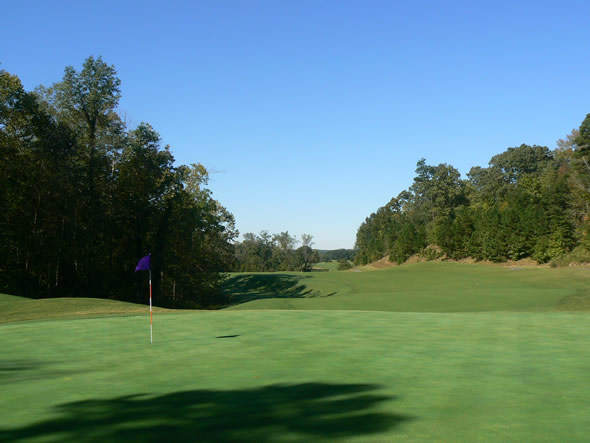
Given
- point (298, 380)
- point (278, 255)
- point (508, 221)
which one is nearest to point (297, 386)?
point (298, 380)

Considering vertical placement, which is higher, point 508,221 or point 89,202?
point 89,202

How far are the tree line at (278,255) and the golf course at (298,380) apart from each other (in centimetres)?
8026

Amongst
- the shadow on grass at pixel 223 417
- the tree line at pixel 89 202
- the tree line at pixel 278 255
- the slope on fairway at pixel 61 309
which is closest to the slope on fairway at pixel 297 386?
the shadow on grass at pixel 223 417

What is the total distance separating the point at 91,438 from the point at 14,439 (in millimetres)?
Answer: 589

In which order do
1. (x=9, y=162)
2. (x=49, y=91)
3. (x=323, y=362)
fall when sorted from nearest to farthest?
(x=323, y=362) → (x=9, y=162) → (x=49, y=91)

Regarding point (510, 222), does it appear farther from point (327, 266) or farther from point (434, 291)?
point (327, 266)

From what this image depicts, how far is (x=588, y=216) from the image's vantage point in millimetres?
41688

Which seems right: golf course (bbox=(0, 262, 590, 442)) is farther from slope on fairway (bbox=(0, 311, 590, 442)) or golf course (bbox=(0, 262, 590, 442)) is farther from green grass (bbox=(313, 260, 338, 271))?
green grass (bbox=(313, 260, 338, 271))

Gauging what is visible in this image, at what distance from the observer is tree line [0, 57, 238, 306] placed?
30109 millimetres

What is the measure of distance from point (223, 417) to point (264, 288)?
45.0m

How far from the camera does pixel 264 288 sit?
48.9 m

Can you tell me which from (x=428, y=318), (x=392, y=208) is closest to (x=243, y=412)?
(x=428, y=318)

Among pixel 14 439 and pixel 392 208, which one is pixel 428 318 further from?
pixel 392 208

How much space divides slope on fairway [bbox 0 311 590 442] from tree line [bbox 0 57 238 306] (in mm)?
23709
